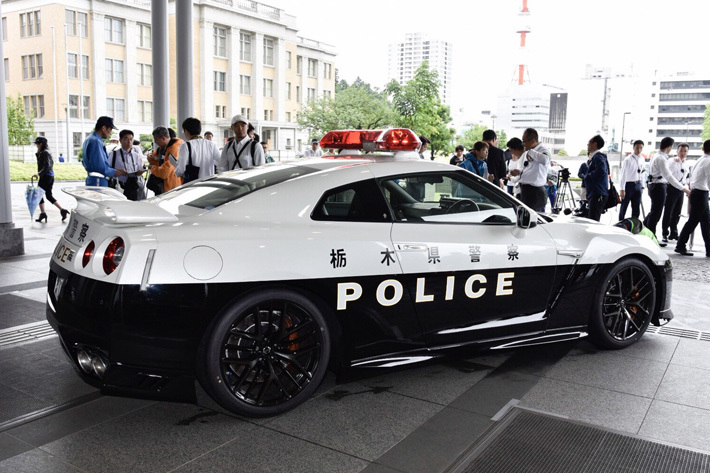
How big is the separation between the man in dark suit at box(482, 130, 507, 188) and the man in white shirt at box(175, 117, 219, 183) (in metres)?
4.30

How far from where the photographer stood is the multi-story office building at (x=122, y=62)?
1912 inches

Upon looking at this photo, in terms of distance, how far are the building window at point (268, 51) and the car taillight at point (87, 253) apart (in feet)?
188

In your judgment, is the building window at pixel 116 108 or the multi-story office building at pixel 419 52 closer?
the building window at pixel 116 108

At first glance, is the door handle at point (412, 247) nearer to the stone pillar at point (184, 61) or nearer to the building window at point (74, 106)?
the stone pillar at point (184, 61)

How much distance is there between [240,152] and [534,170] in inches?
144

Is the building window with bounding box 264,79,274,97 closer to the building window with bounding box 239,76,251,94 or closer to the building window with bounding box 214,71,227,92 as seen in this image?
the building window with bounding box 239,76,251,94

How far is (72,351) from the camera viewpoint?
3.28 meters

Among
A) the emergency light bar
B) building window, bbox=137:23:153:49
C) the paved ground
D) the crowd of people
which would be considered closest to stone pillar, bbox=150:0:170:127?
the crowd of people

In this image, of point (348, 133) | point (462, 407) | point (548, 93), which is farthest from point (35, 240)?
point (548, 93)

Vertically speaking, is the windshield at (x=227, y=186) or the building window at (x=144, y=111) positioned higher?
the building window at (x=144, y=111)

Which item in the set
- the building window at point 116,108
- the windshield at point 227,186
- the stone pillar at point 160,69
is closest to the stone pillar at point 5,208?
the stone pillar at point 160,69

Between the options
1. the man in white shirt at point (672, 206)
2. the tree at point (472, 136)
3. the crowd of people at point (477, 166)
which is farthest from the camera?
the tree at point (472, 136)

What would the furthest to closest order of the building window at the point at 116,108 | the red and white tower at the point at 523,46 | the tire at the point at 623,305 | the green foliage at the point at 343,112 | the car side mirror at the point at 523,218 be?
the red and white tower at the point at 523,46, the green foliage at the point at 343,112, the building window at the point at 116,108, the tire at the point at 623,305, the car side mirror at the point at 523,218

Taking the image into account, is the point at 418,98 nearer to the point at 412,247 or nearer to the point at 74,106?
the point at 412,247
